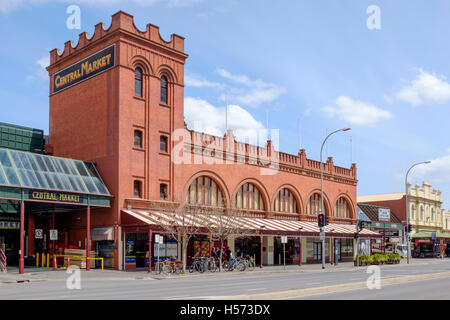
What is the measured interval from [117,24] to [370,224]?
136 feet

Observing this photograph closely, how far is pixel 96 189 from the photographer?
118 feet

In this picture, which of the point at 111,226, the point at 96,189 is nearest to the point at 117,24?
the point at 96,189

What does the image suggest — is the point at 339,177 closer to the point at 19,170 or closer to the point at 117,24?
the point at 117,24

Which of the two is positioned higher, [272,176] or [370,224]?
[272,176]

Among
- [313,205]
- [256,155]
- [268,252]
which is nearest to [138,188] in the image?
[256,155]

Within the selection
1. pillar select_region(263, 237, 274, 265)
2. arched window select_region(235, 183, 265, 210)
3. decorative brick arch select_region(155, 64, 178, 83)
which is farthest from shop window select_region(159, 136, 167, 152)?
pillar select_region(263, 237, 274, 265)

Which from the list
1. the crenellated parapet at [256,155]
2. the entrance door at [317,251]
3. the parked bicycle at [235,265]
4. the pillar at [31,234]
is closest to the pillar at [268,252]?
the crenellated parapet at [256,155]

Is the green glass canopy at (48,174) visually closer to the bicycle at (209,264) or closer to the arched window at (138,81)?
the arched window at (138,81)

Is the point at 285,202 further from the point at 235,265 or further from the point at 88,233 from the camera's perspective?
the point at 88,233

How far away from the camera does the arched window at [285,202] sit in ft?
166

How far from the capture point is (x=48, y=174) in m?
33.8

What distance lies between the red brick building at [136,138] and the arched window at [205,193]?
8cm

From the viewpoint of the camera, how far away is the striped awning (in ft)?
116

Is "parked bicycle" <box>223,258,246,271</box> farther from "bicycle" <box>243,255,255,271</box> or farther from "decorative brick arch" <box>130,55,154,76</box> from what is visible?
"decorative brick arch" <box>130,55,154,76</box>
